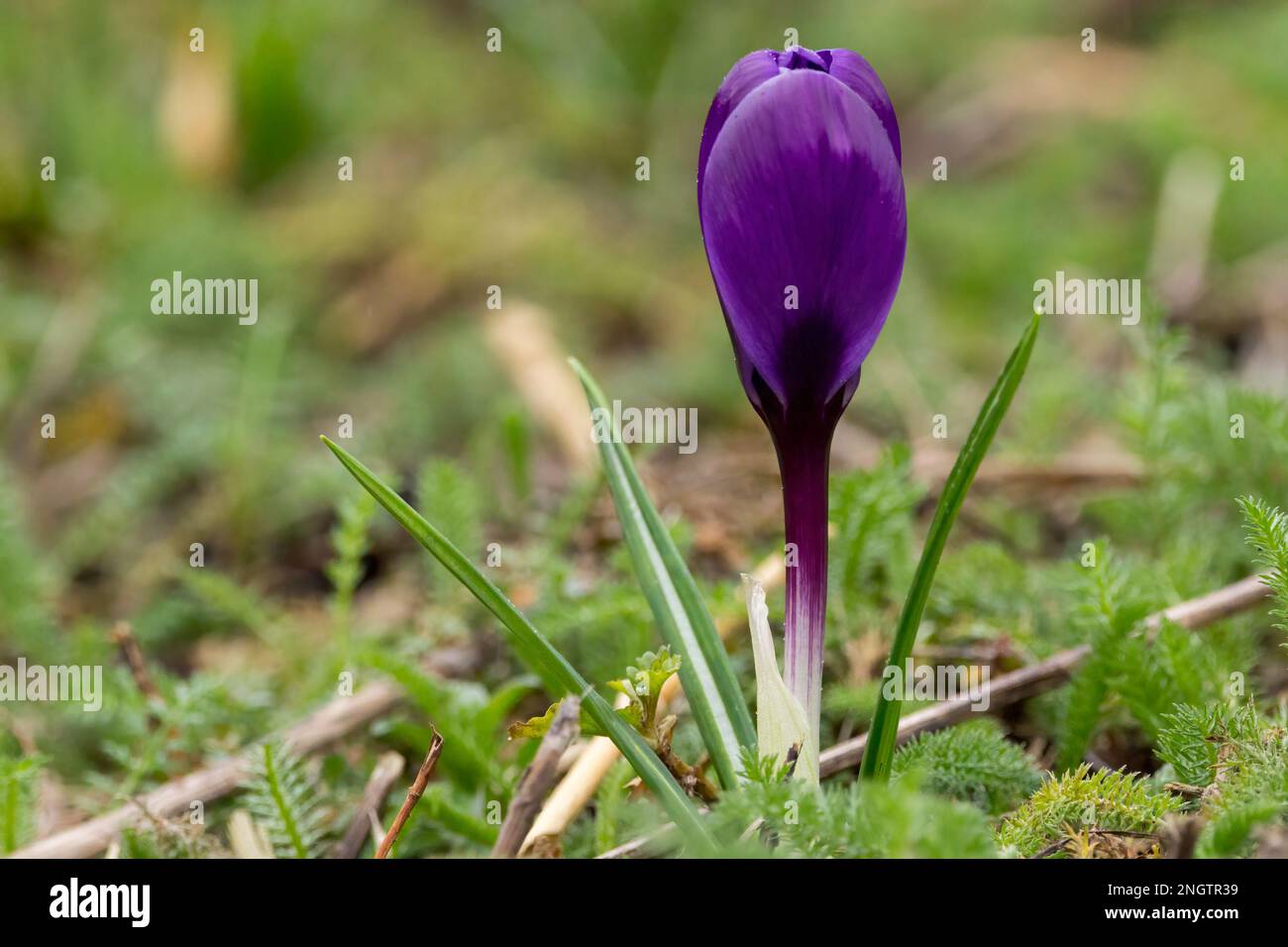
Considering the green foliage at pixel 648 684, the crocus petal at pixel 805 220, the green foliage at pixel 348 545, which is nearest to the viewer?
the crocus petal at pixel 805 220

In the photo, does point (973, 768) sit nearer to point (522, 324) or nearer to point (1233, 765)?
point (1233, 765)

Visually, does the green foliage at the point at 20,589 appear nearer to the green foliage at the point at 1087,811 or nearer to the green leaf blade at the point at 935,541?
the green leaf blade at the point at 935,541

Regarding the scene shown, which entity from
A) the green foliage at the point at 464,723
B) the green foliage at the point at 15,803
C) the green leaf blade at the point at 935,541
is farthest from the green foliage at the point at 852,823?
the green foliage at the point at 15,803

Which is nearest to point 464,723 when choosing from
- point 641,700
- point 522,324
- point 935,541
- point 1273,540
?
point 641,700

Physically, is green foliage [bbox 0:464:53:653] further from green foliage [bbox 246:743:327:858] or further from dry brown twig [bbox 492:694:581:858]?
dry brown twig [bbox 492:694:581:858]

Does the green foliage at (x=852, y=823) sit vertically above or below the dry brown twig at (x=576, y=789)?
above
